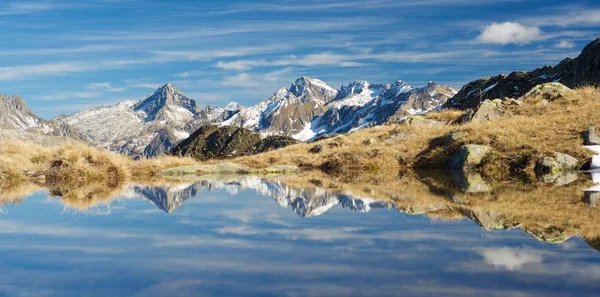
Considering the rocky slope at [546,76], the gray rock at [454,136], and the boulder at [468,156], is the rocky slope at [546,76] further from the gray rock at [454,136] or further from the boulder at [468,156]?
the boulder at [468,156]

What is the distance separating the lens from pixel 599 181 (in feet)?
57.4

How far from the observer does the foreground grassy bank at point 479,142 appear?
1009 inches

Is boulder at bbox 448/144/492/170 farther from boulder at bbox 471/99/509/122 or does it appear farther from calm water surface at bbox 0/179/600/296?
calm water surface at bbox 0/179/600/296

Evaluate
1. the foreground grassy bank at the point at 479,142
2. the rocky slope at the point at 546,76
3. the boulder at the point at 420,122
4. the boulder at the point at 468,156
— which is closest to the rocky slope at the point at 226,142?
the foreground grassy bank at the point at 479,142

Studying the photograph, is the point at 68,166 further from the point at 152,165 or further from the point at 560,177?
the point at 560,177

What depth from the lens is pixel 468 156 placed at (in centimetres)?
2656

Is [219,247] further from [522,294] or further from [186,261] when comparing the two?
[522,294]

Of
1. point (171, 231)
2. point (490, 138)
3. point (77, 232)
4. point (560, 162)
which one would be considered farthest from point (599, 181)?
point (77, 232)

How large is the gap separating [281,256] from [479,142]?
2272 centimetres

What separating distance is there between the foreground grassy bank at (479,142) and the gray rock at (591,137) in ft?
1.20

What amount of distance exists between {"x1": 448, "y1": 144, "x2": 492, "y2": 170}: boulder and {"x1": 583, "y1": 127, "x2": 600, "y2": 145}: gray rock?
4118mm

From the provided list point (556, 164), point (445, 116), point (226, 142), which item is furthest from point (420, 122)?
point (226, 142)

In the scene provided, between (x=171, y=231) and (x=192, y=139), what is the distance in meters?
50.0

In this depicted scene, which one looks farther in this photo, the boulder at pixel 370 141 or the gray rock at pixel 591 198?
the boulder at pixel 370 141
